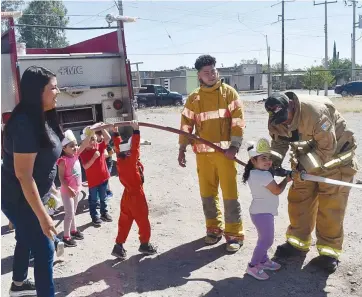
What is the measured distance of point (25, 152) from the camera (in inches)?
104

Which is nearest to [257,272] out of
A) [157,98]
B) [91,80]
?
[91,80]

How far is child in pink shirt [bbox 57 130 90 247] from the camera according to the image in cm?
458

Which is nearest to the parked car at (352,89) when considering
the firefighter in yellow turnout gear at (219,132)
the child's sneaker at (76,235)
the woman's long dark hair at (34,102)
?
the firefighter in yellow turnout gear at (219,132)

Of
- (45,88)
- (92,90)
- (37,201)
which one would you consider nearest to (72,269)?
(37,201)

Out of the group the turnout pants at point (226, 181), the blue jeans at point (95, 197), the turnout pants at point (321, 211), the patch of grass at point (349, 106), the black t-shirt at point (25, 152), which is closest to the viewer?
the black t-shirt at point (25, 152)

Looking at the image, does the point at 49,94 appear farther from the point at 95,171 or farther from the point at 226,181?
the point at 95,171

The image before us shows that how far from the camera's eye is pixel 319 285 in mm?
3650

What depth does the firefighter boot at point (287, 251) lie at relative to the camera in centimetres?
421

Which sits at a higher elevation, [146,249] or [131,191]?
[131,191]

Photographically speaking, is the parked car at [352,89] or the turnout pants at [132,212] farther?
the parked car at [352,89]

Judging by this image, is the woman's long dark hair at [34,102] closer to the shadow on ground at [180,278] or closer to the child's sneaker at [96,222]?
the shadow on ground at [180,278]

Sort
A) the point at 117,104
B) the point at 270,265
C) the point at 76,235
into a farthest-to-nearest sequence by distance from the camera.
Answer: the point at 117,104 → the point at 76,235 → the point at 270,265

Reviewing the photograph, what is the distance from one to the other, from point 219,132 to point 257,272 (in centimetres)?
150

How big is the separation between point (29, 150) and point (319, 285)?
2658 millimetres
